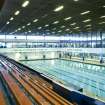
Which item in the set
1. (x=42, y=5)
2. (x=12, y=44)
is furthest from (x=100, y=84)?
(x=12, y=44)

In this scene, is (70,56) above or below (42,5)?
below

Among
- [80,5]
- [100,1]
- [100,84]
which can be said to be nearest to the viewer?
[100,1]

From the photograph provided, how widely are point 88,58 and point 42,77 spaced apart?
79.7ft

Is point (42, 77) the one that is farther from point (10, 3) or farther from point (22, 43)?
point (22, 43)

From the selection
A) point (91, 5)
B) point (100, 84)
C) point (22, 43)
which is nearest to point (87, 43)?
point (22, 43)

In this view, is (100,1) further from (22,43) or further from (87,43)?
(22,43)

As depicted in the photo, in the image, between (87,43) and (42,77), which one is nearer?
(42,77)

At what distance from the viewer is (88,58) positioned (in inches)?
1344

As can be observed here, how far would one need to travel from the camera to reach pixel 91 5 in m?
11.3

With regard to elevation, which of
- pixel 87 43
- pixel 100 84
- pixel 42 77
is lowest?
pixel 100 84

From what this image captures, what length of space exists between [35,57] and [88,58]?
982cm

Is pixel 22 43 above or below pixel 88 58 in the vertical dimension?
above

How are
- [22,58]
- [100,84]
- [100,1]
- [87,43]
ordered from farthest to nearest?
[22,58] → [87,43] → [100,84] → [100,1]

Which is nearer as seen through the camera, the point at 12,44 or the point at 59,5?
the point at 59,5
